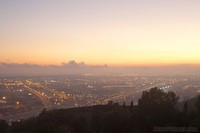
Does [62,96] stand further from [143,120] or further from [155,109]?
[143,120]

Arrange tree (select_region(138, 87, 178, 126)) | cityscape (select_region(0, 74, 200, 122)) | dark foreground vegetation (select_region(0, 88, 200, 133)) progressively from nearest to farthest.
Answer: dark foreground vegetation (select_region(0, 88, 200, 133))
tree (select_region(138, 87, 178, 126))
cityscape (select_region(0, 74, 200, 122))

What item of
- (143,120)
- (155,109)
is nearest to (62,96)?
(155,109)

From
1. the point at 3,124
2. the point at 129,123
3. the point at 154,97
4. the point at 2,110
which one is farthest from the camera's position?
the point at 2,110

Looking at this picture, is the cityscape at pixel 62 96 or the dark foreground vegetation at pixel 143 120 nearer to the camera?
the dark foreground vegetation at pixel 143 120

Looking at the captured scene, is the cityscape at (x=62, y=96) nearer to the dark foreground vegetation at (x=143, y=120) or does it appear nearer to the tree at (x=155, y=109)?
the dark foreground vegetation at (x=143, y=120)

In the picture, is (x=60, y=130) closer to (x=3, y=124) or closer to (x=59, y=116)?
(x=3, y=124)

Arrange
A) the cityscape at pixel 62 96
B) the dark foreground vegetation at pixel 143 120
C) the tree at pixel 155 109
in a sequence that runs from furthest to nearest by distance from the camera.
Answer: the cityscape at pixel 62 96 < the tree at pixel 155 109 < the dark foreground vegetation at pixel 143 120

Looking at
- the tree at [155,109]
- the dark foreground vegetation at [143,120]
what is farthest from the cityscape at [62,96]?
the tree at [155,109]

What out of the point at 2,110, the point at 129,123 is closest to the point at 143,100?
the point at 129,123

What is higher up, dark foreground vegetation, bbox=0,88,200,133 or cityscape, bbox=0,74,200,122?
dark foreground vegetation, bbox=0,88,200,133

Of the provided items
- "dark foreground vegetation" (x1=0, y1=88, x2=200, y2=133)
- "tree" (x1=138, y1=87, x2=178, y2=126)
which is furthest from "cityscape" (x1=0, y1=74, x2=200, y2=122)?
"tree" (x1=138, y1=87, x2=178, y2=126)

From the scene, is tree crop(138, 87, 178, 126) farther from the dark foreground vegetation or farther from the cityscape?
the cityscape
